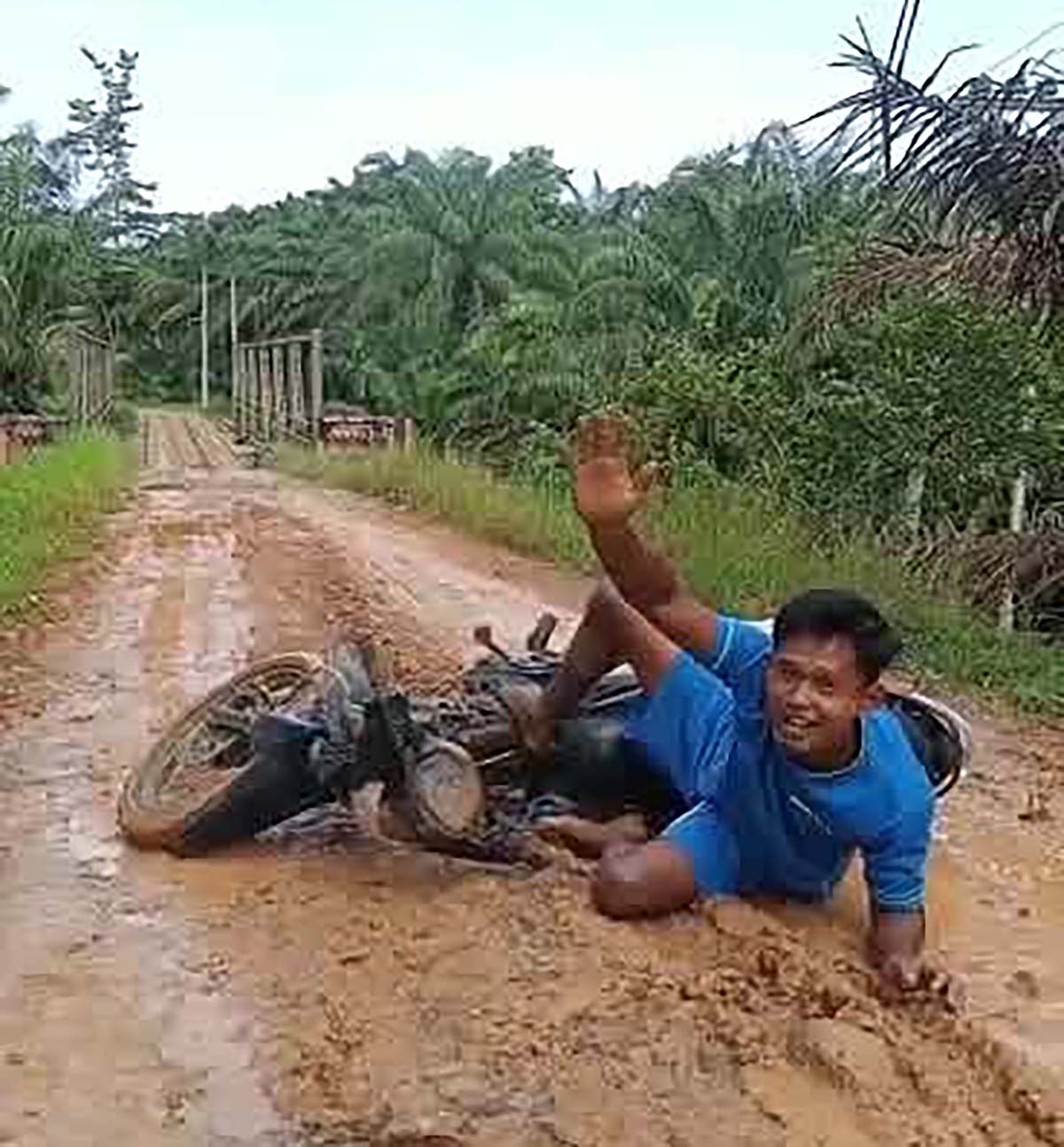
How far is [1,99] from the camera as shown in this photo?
30.7m

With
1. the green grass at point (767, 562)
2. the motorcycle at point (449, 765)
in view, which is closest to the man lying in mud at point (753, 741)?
the motorcycle at point (449, 765)

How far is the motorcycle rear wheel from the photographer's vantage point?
17.5ft

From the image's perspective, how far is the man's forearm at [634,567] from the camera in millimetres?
4262

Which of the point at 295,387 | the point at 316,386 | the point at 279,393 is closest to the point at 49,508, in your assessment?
the point at 316,386

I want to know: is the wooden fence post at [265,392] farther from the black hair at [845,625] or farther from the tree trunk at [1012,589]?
the black hair at [845,625]

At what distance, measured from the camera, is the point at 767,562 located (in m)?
12.2

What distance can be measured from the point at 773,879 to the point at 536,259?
3274cm

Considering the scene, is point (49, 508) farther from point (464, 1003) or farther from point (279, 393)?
point (279, 393)

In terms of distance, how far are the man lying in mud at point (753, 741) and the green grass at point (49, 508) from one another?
633 centimetres

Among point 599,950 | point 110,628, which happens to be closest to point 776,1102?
point 599,950

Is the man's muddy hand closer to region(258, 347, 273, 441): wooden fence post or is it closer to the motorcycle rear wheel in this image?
the motorcycle rear wheel

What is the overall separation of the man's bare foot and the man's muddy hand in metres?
1.10

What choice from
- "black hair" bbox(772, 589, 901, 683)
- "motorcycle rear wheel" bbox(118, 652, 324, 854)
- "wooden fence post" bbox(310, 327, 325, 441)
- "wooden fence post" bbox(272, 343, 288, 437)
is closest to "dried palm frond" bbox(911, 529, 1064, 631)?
"motorcycle rear wheel" bbox(118, 652, 324, 854)

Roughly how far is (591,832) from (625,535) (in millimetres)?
1073
